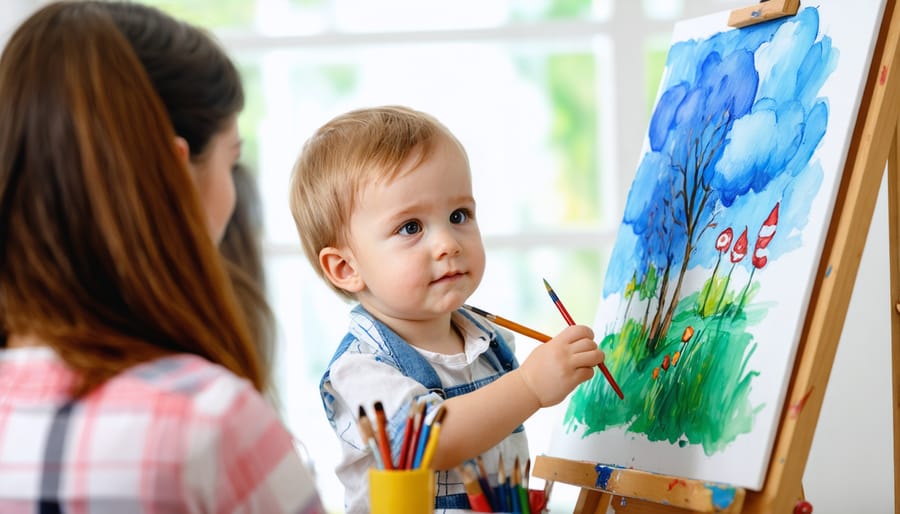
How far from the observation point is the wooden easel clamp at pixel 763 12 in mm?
1564

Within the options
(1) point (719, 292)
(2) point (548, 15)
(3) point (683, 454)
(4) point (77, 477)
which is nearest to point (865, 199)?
(1) point (719, 292)

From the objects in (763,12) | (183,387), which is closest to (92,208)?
(183,387)

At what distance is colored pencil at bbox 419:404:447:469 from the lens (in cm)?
128

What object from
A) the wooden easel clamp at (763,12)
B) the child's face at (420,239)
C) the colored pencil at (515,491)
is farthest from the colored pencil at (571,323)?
the wooden easel clamp at (763,12)

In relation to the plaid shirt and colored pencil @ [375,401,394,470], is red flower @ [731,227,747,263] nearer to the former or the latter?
colored pencil @ [375,401,394,470]

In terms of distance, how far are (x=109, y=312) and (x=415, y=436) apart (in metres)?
0.42

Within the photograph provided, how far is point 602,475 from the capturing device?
5.03 feet

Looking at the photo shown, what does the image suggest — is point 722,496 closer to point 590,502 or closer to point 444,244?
point 590,502

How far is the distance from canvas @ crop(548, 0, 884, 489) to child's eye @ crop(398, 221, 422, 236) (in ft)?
1.29

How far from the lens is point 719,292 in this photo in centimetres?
151

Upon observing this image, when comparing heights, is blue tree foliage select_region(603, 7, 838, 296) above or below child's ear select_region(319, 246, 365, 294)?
above

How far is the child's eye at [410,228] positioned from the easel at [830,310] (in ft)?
1.59

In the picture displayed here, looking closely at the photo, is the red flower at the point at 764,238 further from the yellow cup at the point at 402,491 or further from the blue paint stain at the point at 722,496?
the yellow cup at the point at 402,491

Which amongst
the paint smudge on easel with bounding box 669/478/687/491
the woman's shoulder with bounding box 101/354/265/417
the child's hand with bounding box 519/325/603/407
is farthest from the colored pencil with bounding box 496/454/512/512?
the woman's shoulder with bounding box 101/354/265/417
